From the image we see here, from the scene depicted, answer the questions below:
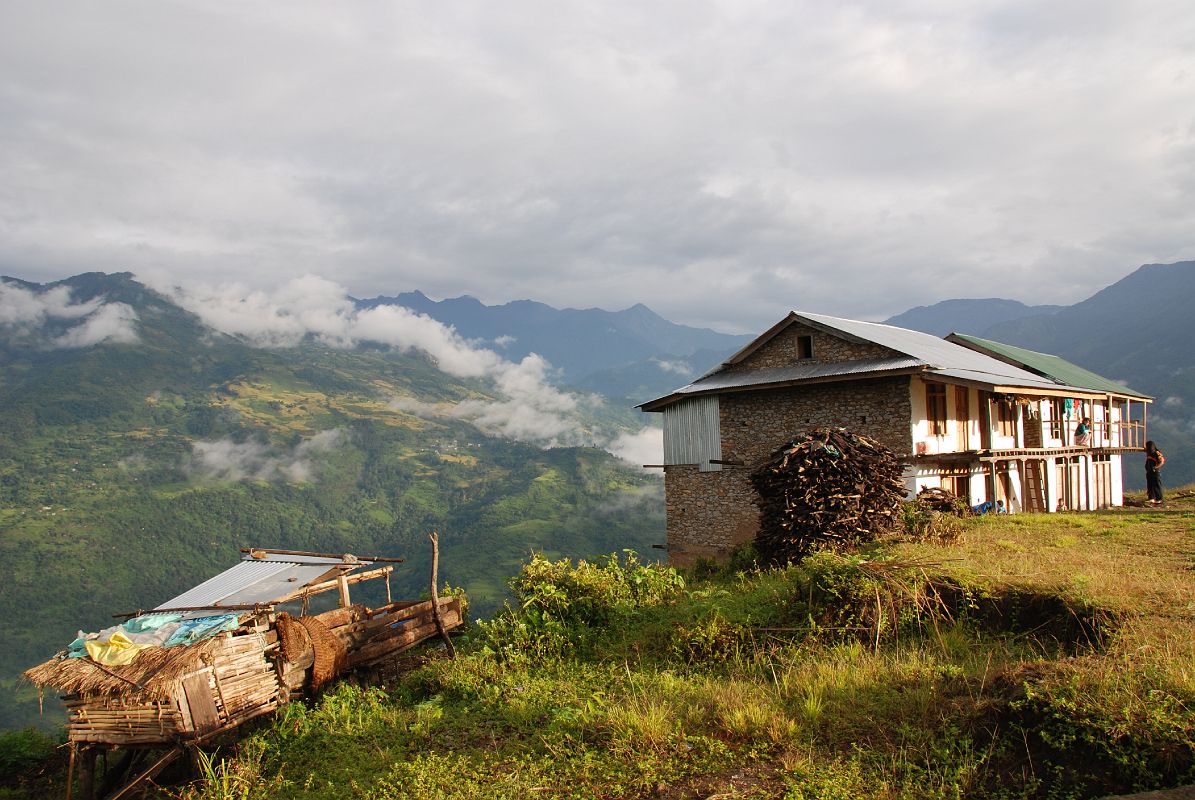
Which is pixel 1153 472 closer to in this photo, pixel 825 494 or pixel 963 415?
pixel 963 415

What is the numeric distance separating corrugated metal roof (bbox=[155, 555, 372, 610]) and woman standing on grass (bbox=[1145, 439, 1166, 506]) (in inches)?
905

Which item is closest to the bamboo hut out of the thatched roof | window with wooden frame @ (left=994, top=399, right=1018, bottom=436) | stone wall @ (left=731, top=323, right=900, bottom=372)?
the thatched roof

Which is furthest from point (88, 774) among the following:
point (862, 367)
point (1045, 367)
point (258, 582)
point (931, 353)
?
point (1045, 367)

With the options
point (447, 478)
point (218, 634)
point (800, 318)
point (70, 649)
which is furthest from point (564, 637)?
point (447, 478)

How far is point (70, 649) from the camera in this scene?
9.23 metres

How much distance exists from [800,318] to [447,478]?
15501cm

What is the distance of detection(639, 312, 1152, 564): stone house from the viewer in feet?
60.5

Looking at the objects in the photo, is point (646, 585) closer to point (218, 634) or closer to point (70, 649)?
point (218, 634)

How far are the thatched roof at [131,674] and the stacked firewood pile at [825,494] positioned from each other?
905 centimetres

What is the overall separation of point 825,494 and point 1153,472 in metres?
16.3

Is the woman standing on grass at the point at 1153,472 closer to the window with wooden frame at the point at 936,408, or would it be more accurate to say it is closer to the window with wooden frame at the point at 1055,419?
the window with wooden frame at the point at 1055,419

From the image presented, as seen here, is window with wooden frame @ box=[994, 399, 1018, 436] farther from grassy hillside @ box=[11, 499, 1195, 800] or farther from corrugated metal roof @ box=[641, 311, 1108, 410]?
grassy hillside @ box=[11, 499, 1195, 800]

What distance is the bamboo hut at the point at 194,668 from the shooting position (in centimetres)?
850

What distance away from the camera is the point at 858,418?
18906 millimetres
